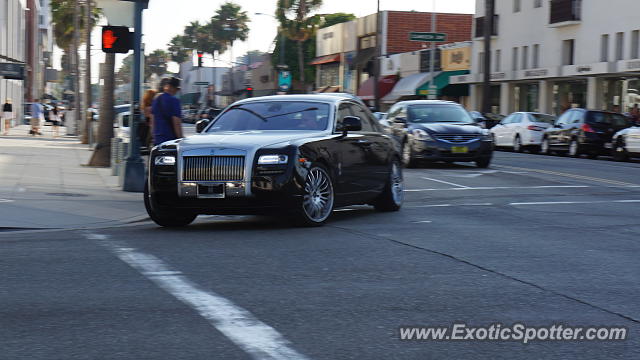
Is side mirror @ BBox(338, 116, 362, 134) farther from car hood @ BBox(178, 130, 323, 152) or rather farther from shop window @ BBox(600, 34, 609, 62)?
shop window @ BBox(600, 34, 609, 62)

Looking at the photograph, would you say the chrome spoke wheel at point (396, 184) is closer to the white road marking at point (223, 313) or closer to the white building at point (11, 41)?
the white road marking at point (223, 313)

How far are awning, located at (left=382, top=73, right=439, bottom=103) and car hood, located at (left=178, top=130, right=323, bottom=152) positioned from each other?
4890cm

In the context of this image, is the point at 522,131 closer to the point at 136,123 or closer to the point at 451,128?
the point at 451,128

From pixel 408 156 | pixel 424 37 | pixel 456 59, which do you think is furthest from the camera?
pixel 456 59

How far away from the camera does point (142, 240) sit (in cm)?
1042

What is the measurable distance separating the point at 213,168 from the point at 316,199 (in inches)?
50.1

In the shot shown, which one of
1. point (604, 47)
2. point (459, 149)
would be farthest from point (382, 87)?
point (459, 149)

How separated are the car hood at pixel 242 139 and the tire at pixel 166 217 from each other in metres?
0.77

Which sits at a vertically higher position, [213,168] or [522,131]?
[522,131]

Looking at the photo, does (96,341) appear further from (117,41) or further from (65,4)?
(65,4)

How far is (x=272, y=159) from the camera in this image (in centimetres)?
1109

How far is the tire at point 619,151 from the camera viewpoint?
98.6 ft

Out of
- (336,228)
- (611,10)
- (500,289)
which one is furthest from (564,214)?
(611,10)

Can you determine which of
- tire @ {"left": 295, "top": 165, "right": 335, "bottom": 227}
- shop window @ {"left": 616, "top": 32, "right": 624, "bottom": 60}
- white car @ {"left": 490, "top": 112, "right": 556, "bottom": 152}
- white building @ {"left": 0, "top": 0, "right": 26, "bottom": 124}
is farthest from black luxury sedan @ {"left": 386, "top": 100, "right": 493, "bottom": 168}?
white building @ {"left": 0, "top": 0, "right": 26, "bottom": 124}
